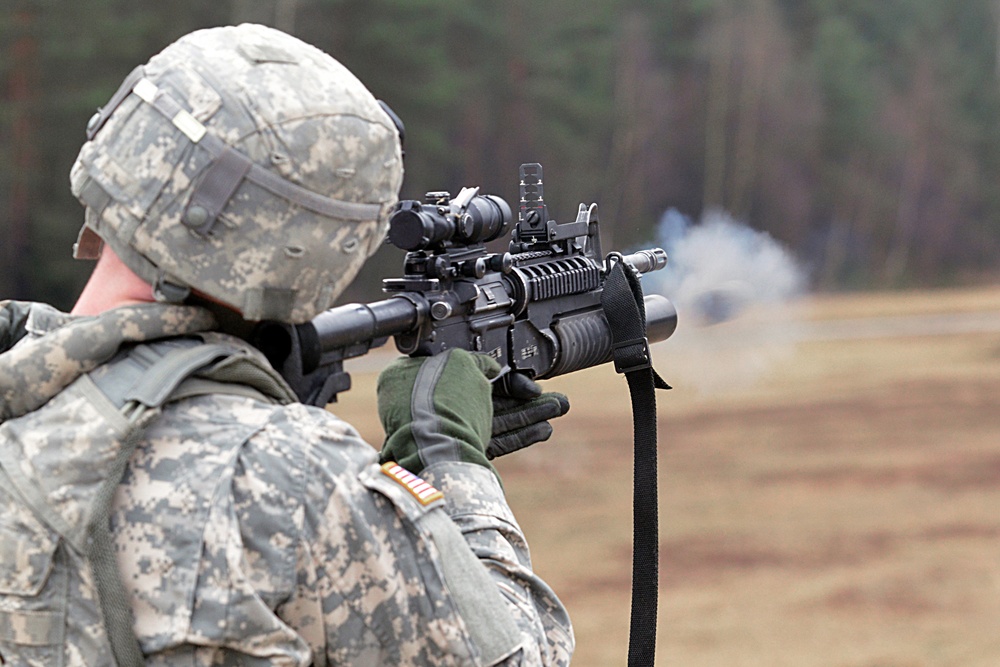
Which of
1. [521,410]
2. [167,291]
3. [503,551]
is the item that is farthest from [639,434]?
[167,291]

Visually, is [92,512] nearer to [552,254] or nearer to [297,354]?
[297,354]

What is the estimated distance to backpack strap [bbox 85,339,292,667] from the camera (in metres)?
1.49

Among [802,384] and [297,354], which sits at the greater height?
[297,354]

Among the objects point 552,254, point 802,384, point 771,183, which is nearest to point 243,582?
point 552,254

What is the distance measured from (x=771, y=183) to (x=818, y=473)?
12.7 meters

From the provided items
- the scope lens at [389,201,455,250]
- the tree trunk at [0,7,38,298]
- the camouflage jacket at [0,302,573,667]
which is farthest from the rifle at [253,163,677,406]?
the tree trunk at [0,7,38,298]

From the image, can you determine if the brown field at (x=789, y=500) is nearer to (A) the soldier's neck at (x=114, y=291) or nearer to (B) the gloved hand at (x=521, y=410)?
(B) the gloved hand at (x=521, y=410)

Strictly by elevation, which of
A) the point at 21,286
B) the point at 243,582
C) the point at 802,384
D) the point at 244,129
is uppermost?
the point at 244,129

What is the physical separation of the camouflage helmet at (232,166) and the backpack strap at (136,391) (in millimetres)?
91

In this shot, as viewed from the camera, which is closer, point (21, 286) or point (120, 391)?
point (120, 391)

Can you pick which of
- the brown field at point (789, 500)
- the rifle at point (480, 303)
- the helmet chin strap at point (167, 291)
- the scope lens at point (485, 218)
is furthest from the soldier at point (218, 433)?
the brown field at point (789, 500)

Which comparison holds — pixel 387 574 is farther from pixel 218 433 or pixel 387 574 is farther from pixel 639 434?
pixel 639 434

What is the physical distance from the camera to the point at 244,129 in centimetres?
160

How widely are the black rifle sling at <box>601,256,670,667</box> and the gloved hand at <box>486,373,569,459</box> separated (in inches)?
13.5
